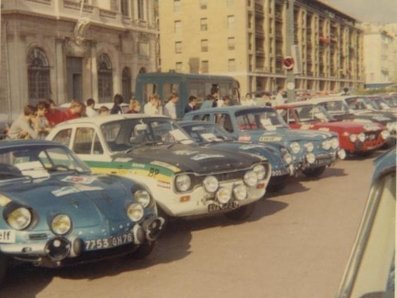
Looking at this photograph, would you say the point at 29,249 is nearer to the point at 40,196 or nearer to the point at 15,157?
the point at 40,196

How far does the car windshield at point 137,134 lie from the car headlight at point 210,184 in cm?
135

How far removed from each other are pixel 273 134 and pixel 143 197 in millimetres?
5254

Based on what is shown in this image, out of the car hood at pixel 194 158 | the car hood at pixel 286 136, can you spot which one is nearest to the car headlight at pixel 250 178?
the car hood at pixel 194 158

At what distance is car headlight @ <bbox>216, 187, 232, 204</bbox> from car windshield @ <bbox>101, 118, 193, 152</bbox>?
1.46 meters

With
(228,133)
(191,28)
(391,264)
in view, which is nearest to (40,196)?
(391,264)

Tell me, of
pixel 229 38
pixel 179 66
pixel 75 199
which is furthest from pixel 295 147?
pixel 179 66

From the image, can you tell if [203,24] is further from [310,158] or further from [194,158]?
[194,158]

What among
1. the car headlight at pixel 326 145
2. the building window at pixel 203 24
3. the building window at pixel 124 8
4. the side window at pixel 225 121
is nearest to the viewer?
the side window at pixel 225 121

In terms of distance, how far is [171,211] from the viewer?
24.7 feet

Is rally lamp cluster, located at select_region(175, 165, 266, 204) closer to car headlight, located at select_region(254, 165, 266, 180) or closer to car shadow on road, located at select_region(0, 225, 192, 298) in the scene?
car headlight, located at select_region(254, 165, 266, 180)

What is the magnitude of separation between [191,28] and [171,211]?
2349 inches

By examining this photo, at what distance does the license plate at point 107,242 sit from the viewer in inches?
232

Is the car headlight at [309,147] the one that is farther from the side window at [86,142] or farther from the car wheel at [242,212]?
the side window at [86,142]

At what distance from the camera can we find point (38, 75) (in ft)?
109
